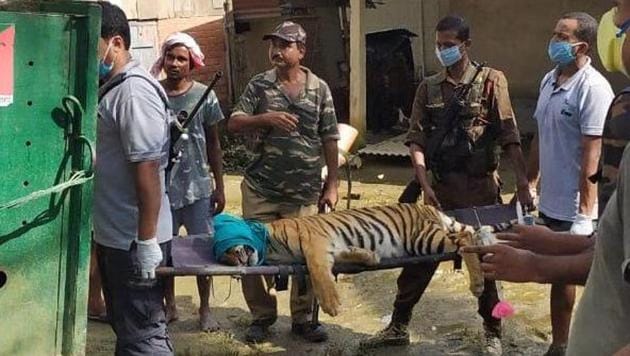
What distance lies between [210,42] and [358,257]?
25.4ft

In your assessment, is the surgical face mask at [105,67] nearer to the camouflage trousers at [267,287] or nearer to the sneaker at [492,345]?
the camouflage trousers at [267,287]

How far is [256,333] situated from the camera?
5.16m

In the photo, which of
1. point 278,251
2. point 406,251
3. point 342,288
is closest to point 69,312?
point 278,251

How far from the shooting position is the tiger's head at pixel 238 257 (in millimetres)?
4176

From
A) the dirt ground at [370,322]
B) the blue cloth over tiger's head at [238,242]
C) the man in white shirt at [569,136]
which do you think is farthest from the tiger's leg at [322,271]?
the man in white shirt at [569,136]

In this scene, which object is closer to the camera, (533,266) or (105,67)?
(533,266)

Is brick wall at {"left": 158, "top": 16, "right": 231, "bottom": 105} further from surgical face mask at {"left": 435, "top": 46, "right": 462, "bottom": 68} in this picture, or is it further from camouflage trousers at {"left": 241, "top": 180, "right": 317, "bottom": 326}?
surgical face mask at {"left": 435, "top": 46, "right": 462, "bottom": 68}

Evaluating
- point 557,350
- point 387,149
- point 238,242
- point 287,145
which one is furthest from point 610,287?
point 387,149

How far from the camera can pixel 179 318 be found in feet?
18.4

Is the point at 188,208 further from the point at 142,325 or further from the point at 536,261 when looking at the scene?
the point at 536,261

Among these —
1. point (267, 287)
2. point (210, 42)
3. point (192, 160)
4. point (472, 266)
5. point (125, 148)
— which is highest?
point (210, 42)

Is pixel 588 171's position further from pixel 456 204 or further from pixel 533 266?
pixel 533 266

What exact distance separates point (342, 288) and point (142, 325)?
105 inches

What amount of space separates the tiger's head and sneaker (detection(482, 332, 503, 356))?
4.88ft
